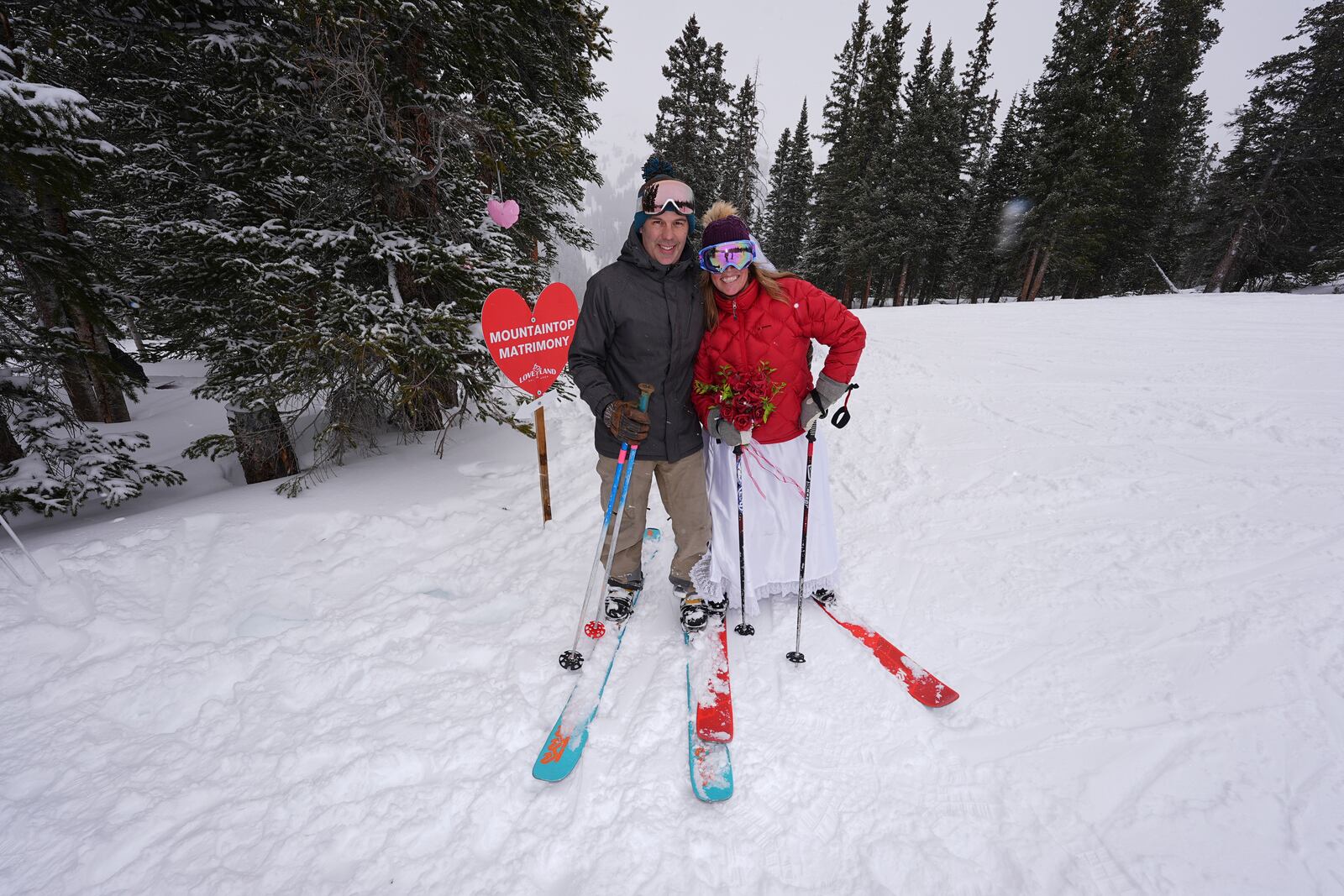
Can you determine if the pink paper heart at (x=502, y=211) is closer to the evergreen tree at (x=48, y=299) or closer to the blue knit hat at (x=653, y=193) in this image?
the blue knit hat at (x=653, y=193)

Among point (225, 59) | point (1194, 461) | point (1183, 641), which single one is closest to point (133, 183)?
point (225, 59)

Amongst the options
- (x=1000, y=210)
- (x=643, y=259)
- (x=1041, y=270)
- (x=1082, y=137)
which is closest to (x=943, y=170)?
(x=1000, y=210)

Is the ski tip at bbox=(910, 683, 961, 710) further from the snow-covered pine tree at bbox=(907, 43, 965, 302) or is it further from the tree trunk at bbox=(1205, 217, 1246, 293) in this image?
the tree trunk at bbox=(1205, 217, 1246, 293)

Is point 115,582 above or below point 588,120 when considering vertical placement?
below

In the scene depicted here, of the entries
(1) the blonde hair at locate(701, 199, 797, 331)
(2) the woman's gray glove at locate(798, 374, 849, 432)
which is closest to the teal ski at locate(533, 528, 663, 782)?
(2) the woman's gray glove at locate(798, 374, 849, 432)

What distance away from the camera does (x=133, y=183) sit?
534 cm

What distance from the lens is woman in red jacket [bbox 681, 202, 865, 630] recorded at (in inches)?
115

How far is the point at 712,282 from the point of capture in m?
2.99

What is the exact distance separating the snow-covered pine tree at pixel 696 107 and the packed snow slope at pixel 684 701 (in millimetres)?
21413

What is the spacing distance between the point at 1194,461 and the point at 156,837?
7827mm

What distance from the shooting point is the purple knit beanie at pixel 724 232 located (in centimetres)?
280

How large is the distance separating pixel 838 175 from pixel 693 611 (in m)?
29.9

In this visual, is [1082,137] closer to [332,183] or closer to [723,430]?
[723,430]

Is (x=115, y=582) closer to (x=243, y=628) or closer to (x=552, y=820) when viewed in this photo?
(x=243, y=628)
